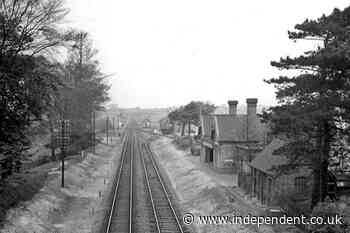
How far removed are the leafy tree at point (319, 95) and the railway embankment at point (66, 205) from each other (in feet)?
43.3

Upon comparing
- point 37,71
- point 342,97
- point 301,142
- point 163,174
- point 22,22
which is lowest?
point 163,174

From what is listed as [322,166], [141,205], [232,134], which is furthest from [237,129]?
[322,166]

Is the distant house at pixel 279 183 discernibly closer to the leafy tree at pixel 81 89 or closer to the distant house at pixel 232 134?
the distant house at pixel 232 134

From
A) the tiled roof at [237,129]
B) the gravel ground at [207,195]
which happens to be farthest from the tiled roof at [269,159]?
the tiled roof at [237,129]

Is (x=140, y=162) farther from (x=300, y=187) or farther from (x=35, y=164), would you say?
(x=300, y=187)

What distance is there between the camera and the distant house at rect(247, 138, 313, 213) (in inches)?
779

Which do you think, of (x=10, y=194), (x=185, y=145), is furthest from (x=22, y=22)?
(x=185, y=145)

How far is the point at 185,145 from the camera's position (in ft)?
209

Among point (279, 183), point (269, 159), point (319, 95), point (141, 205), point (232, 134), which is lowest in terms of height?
point (141, 205)

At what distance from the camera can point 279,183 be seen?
2431 centimetres

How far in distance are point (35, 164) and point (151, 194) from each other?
62.8 ft

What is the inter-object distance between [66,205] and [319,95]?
63.7 ft

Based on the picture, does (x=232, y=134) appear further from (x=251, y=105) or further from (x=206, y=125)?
(x=206, y=125)

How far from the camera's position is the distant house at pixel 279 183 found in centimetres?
1980
